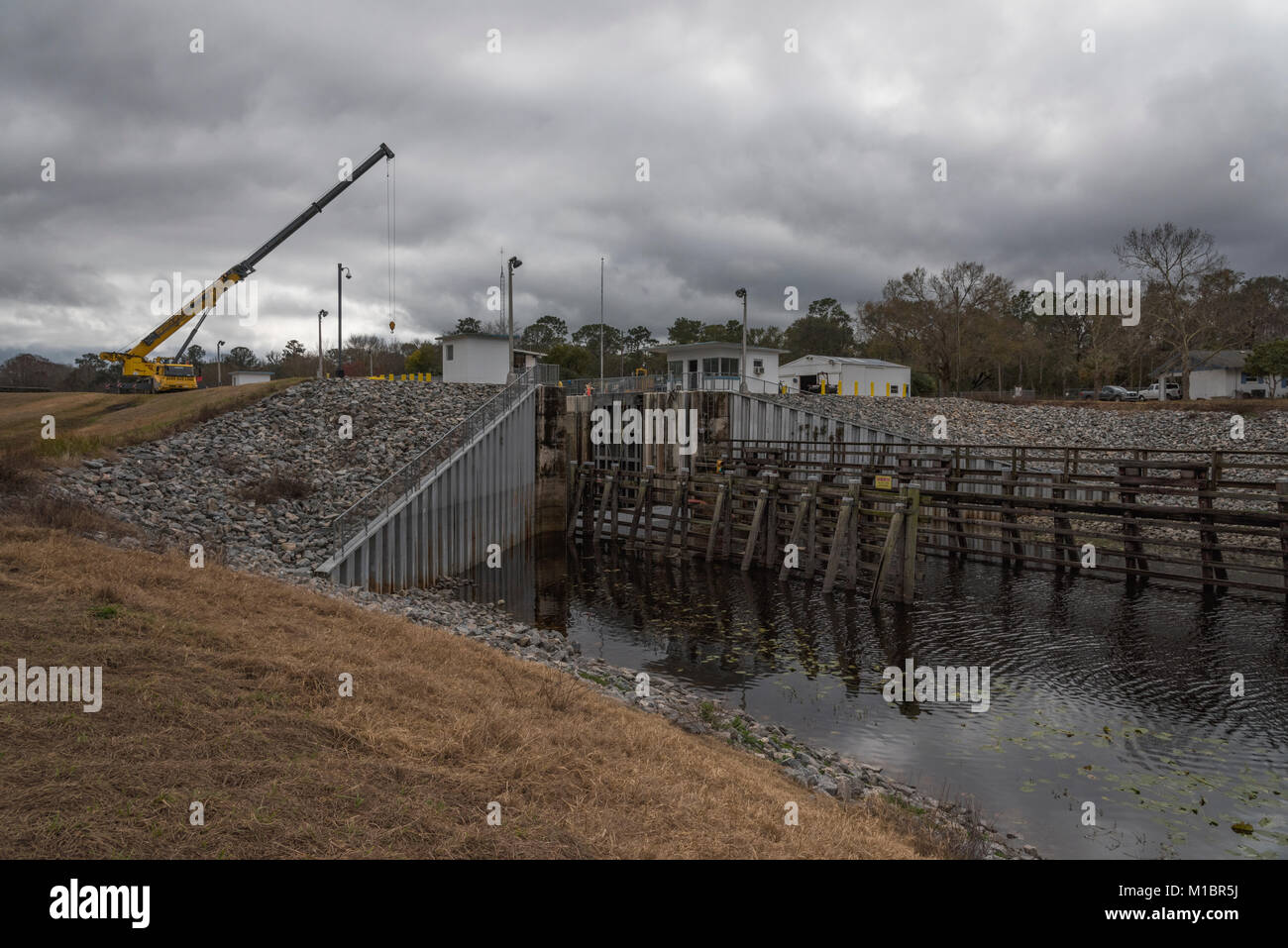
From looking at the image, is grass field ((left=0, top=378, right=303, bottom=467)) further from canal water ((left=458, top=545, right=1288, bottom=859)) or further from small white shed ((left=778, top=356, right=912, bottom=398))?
small white shed ((left=778, top=356, right=912, bottom=398))

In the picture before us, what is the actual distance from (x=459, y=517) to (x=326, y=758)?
18.8 meters

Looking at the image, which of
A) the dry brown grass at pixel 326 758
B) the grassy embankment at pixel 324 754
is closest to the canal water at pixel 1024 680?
the grassy embankment at pixel 324 754

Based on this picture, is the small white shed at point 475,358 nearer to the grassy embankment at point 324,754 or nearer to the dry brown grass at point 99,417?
the dry brown grass at point 99,417

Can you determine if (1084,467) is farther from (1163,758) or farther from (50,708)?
(50,708)

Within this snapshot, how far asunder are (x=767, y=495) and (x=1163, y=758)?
15523 millimetres

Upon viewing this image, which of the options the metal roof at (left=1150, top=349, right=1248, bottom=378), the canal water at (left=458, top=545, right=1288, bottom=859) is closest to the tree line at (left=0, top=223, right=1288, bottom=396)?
the metal roof at (left=1150, top=349, right=1248, bottom=378)

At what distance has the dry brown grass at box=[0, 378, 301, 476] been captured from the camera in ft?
67.5

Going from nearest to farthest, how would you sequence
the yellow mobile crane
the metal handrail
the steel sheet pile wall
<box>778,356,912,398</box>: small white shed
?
the metal handrail < the steel sheet pile wall < the yellow mobile crane < <box>778,356,912,398</box>: small white shed

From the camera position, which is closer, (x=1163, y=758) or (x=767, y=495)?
(x=1163, y=758)

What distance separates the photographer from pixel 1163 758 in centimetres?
1177

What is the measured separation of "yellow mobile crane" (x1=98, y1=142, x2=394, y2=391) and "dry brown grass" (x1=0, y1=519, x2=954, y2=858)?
3268 centimetres

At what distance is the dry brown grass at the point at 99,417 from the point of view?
67.5 feet

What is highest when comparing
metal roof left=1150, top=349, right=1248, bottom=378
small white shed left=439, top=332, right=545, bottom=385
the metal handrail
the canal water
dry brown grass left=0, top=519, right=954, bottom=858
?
metal roof left=1150, top=349, right=1248, bottom=378
